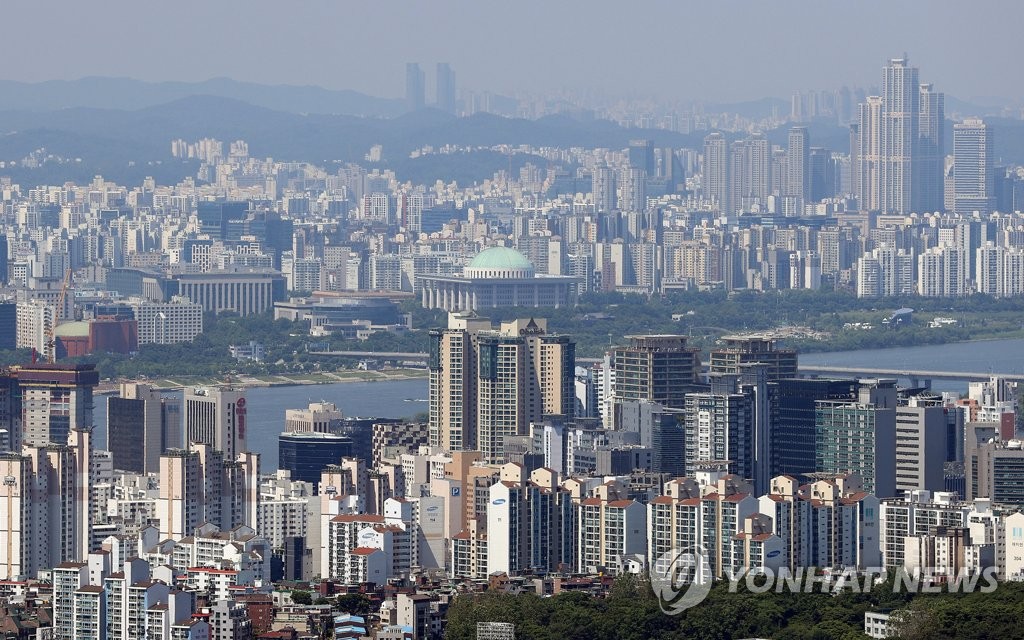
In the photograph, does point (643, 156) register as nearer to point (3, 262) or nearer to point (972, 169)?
point (972, 169)

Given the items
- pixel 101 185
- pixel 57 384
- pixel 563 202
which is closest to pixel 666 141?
pixel 563 202

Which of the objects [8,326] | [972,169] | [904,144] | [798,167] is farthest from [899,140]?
[8,326]

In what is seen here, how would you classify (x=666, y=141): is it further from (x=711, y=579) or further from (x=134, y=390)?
(x=711, y=579)

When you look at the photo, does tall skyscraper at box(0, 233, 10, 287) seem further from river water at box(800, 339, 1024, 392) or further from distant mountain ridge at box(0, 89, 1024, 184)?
distant mountain ridge at box(0, 89, 1024, 184)

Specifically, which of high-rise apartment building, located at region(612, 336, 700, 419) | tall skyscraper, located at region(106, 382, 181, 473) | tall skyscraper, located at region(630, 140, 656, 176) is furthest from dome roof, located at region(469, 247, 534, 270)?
tall skyscraper, located at region(630, 140, 656, 176)

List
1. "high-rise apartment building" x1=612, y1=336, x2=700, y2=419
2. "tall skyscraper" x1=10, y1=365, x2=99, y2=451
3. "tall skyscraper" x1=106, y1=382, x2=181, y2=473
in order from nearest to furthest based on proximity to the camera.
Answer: "tall skyscraper" x1=106, y1=382, x2=181, y2=473
"high-rise apartment building" x1=612, y1=336, x2=700, y2=419
"tall skyscraper" x1=10, y1=365, x2=99, y2=451

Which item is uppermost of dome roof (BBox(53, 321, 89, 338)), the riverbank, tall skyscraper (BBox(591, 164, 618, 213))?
tall skyscraper (BBox(591, 164, 618, 213))

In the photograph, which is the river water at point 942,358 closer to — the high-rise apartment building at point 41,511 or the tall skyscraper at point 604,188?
the high-rise apartment building at point 41,511
